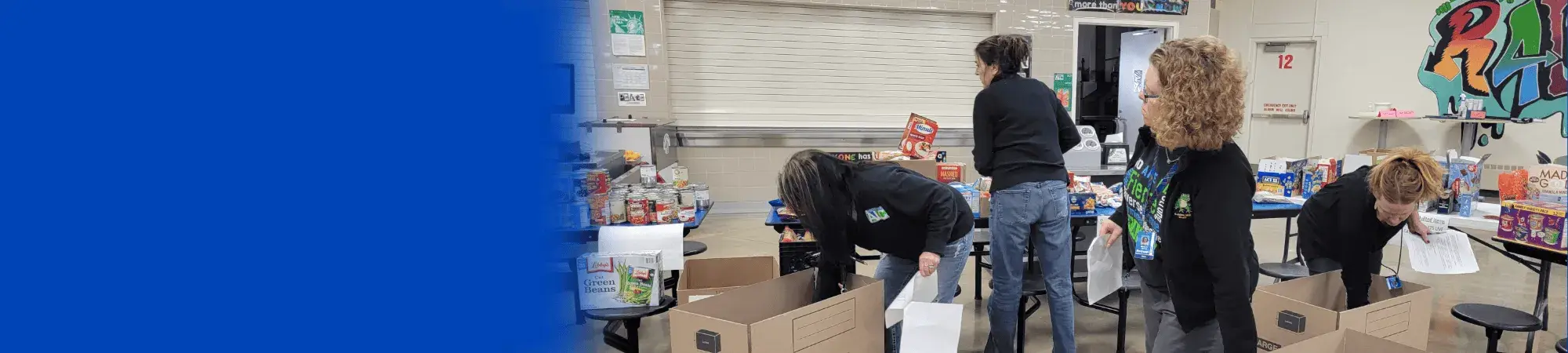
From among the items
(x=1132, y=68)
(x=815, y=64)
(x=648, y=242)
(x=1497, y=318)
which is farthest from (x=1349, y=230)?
(x=1132, y=68)

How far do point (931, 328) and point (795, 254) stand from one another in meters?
1.30

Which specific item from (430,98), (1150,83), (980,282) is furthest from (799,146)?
(430,98)

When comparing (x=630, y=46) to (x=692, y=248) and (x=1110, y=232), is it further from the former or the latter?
(x=1110, y=232)

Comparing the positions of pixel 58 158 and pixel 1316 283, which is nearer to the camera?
pixel 58 158

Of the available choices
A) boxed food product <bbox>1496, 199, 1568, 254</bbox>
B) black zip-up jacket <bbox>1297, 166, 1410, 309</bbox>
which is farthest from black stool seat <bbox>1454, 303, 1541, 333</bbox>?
black zip-up jacket <bbox>1297, 166, 1410, 309</bbox>

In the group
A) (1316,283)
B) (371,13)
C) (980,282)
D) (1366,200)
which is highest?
(371,13)

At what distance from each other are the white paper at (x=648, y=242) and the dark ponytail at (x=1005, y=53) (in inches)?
48.9

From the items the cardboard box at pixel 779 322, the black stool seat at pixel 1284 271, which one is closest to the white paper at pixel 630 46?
the cardboard box at pixel 779 322

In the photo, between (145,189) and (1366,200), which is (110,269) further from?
(1366,200)

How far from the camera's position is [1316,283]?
240cm

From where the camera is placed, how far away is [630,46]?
6.30 meters

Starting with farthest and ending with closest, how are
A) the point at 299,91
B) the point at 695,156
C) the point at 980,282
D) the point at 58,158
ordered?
the point at 695,156
the point at 980,282
the point at 299,91
the point at 58,158

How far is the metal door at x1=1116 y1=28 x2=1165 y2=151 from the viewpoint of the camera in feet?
24.6

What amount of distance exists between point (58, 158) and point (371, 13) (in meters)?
0.22
